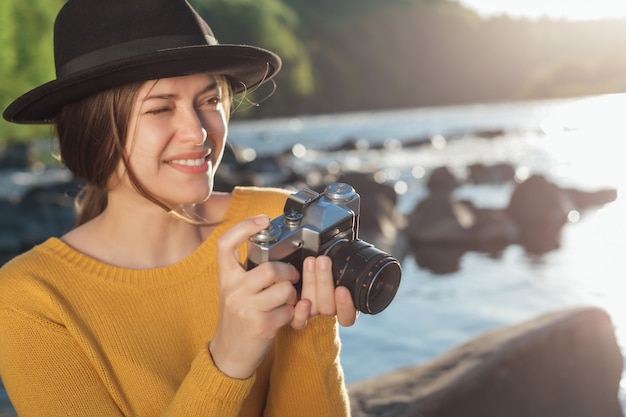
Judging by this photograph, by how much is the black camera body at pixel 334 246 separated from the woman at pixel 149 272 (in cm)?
3

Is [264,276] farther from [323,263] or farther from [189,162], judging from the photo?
[189,162]

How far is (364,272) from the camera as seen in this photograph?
4.66 ft

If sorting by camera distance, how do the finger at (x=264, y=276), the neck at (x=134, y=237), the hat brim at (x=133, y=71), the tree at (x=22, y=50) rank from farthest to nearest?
the tree at (x=22, y=50) → the neck at (x=134, y=237) → the hat brim at (x=133, y=71) → the finger at (x=264, y=276)

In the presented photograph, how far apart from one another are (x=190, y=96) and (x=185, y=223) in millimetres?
394

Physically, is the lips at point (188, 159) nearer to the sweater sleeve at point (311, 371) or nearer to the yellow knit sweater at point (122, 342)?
the yellow knit sweater at point (122, 342)

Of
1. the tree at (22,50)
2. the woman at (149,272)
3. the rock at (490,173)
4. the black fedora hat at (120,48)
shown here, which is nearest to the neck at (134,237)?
the woman at (149,272)

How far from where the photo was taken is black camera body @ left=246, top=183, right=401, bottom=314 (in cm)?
143

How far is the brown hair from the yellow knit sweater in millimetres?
193

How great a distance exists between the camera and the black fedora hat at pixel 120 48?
1.59 m

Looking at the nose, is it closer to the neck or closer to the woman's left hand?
the neck

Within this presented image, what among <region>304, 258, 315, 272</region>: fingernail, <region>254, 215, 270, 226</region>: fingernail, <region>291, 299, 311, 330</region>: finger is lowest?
<region>291, 299, 311, 330</region>: finger

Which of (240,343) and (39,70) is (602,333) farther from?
(39,70)

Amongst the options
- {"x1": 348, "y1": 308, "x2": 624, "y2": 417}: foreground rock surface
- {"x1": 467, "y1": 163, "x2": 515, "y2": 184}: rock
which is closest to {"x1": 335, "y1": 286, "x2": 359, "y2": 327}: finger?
{"x1": 348, "y1": 308, "x2": 624, "y2": 417}: foreground rock surface

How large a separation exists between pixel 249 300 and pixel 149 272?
0.51 m
